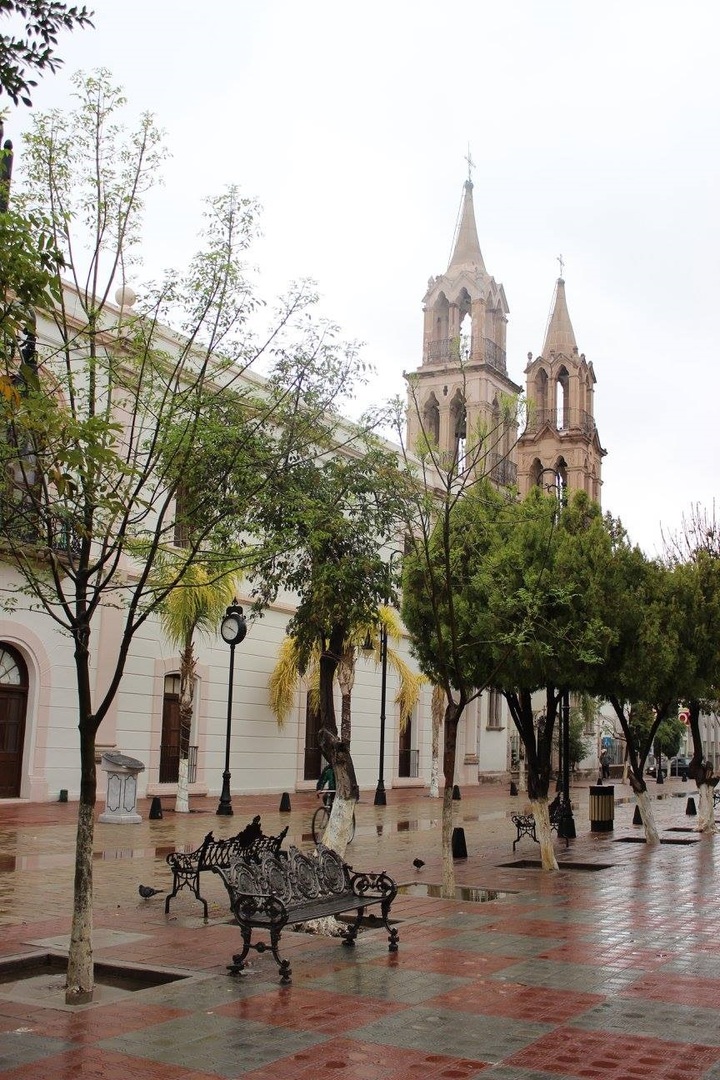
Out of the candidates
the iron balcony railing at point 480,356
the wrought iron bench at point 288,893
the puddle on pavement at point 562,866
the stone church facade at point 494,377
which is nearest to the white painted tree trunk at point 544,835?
the puddle on pavement at point 562,866

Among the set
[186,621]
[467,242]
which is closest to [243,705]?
[186,621]

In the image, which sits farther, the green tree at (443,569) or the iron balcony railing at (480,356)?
the iron balcony railing at (480,356)

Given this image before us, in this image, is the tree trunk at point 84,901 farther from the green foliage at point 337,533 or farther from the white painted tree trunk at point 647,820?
the white painted tree trunk at point 647,820

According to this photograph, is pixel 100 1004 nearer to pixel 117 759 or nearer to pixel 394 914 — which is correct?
pixel 394 914

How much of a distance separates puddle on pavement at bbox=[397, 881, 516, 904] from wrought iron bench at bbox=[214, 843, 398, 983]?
2.73 metres

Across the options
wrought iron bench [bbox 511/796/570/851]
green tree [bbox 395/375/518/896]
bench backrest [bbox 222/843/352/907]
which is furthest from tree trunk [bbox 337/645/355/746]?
bench backrest [bbox 222/843/352/907]

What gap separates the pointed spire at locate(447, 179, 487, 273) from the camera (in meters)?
55.4

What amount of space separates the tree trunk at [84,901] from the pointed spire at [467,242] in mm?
49730

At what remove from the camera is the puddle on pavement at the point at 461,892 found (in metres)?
13.0

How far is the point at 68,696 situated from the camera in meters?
25.1

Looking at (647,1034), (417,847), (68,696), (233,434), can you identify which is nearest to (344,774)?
(233,434)

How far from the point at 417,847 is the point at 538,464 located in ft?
148

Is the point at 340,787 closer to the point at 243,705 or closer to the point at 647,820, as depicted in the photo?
the point at 647,820

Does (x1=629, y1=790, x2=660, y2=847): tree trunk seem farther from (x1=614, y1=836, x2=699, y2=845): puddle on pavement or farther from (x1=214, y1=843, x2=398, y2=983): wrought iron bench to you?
(x1=214, y1=843, x2=398, y2=983): wrought iron bench
